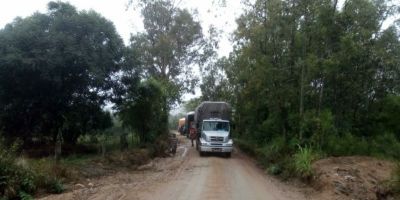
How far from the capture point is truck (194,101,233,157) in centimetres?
2825

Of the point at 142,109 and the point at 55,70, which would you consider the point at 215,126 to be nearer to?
the point at 142,109

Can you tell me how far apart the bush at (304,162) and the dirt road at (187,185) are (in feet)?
3.28

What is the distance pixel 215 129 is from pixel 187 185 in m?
13.9

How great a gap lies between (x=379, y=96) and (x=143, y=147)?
14836 millimetres

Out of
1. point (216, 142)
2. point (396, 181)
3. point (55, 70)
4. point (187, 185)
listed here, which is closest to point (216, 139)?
point (216, 142)

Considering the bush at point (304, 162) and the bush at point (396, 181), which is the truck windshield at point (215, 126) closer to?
the bush at point (304, 162)

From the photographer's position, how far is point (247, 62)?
92.3 ft

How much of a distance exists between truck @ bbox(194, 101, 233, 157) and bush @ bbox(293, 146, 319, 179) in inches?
308

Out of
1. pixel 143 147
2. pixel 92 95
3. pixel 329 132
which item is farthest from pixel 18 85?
pixel 329 132

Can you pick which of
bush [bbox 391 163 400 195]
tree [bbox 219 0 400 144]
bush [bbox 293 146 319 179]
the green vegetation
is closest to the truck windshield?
tree [bbox 219 0 400 144]

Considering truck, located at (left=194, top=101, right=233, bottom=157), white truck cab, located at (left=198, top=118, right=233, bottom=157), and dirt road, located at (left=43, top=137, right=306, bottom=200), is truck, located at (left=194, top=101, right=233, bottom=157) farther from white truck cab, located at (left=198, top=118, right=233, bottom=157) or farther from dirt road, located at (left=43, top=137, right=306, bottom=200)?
dirt road, located at (left=43, top=137, right=306, bottom=200)

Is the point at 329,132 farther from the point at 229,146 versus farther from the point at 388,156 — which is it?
the point at 229,146

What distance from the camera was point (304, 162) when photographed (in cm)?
1938

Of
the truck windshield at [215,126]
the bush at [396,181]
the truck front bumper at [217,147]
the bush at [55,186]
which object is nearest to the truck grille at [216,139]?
the truck front bumper at [217,147]
